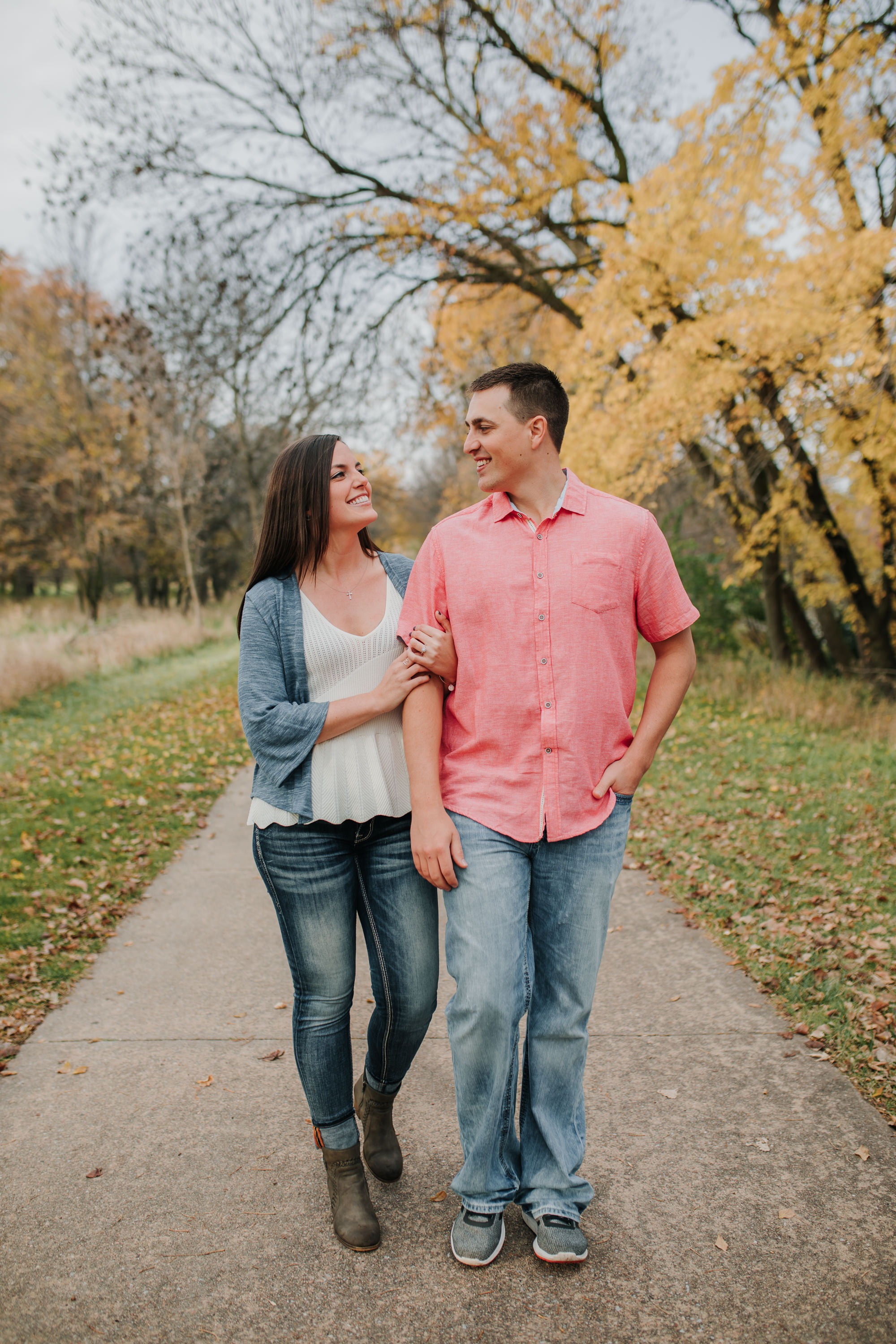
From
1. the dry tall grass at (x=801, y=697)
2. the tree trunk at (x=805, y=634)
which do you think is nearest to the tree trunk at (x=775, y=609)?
the tree trunk at (x=805, y=634)

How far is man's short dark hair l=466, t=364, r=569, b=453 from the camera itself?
229 cm

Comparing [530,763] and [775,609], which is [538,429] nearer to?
[530,763]

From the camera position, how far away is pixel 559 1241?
2.22m

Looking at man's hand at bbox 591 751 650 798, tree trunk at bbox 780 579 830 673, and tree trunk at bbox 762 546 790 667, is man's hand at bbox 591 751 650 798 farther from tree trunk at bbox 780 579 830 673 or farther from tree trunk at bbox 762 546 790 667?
tree trunk at bbox 780 579 830 673

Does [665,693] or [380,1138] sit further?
[380,1138]

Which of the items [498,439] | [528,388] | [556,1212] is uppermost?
[528,388]

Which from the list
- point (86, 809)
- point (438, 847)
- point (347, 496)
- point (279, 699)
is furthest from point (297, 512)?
point (86, 809)

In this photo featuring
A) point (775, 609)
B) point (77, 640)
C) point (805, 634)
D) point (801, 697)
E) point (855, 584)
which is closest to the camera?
point (801, 697)

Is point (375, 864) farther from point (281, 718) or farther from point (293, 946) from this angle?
point (281, 718)

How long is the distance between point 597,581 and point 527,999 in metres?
1.12

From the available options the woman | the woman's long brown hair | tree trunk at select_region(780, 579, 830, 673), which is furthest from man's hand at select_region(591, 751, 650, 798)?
tree trunk at select_region(780, 579, 830, 673)

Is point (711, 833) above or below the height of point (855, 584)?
below

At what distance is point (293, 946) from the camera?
2373 mm

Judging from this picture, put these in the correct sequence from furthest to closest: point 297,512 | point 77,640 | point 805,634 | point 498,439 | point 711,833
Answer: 1. point 77,640
2. point 805,634
3. point 711,833
4. point 297,512
5. point 498,439
